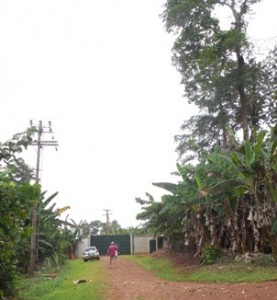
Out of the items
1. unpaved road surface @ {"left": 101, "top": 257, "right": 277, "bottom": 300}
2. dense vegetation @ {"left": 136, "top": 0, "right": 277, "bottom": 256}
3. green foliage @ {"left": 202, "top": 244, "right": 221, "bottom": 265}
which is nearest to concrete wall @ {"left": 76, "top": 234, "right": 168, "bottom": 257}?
dense vegetation @ {"left": 136, "top": 0, "right": 277, "bottom": 256}

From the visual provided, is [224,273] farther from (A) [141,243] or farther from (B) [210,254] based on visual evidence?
(A) [141,243]

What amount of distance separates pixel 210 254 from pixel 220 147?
6646 millimetres

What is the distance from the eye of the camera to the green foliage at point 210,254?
18844mm

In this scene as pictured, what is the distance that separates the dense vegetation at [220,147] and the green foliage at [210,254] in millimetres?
80

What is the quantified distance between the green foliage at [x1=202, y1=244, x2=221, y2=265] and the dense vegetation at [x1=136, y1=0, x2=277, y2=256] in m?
Result: 0.08

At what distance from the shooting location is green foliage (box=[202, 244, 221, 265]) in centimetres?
1884

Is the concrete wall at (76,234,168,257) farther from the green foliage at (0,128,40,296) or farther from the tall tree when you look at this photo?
the green foliage at (0,128,40,296)

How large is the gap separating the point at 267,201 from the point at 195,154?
11.8 meters

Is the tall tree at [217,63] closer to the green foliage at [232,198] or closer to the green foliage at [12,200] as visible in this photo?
the green foliage at [232,198]

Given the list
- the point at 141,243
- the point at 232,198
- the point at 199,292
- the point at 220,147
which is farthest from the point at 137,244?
the point at 199,292

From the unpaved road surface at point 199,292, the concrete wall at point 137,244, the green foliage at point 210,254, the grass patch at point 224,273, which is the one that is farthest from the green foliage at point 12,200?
the concrete wall at point 137,244

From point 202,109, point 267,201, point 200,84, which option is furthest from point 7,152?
point 202,109

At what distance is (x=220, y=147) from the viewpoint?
2344 centimetres

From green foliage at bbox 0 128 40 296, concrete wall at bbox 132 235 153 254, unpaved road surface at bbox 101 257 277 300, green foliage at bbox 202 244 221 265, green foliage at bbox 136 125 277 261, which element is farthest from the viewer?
concrete wall at bbox 132 235 153 254
